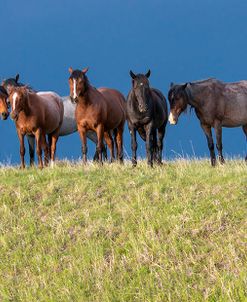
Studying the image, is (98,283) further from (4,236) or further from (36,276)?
(4,236)

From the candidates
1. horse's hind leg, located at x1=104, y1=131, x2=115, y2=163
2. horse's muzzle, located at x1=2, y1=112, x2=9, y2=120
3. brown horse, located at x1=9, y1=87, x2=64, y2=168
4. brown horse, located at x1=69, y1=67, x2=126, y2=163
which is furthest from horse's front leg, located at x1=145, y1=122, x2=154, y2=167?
horse's muzzle, located at x1=2, y1=112, x2=9, y2=120

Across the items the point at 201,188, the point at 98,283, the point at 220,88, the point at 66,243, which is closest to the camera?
the point at 98,283

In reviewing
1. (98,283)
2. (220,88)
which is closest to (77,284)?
(98,283)

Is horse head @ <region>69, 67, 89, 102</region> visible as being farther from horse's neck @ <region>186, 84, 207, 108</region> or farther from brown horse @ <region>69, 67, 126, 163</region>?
horse's neck @ <region>186, 84, 207, 108</region>

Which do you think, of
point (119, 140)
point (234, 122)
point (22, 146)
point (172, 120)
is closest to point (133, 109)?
point (172, 120)

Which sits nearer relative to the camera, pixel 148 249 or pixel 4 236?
pixel 148 249

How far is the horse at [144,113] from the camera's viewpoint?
1697 cm

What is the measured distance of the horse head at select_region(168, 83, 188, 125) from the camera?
17.9m

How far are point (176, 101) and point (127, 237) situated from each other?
291 inches

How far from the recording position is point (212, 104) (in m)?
19.0

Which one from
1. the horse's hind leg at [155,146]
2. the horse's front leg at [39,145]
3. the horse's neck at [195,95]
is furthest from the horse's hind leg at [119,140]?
the horse's neck at [195,95]

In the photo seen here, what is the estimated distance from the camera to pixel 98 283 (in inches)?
398

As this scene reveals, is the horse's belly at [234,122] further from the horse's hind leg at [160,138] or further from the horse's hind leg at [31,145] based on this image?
the horse's hind leg at [31,145]

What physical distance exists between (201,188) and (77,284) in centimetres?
372
